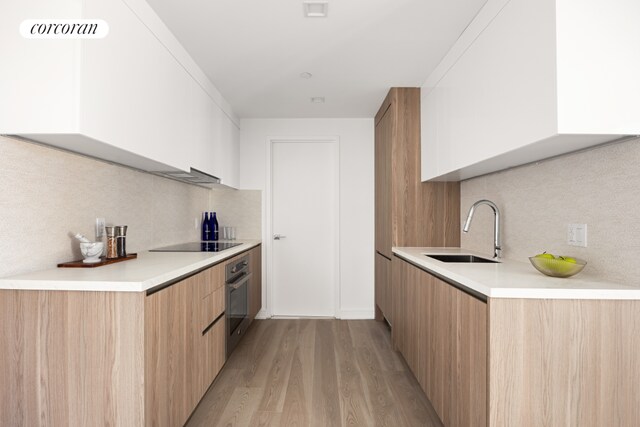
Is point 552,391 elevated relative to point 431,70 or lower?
lower

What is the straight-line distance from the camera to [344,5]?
192 centimetres

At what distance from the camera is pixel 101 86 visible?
5.02ft

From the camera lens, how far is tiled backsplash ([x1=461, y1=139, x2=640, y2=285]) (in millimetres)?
1439

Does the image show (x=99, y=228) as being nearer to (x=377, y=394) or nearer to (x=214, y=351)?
(x=214, y=351)

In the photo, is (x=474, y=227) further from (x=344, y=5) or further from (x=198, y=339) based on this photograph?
(x=198, y=339)

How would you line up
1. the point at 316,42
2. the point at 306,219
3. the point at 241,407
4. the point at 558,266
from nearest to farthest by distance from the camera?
the point at 558,266
the point at 241,407
the point at 316,42
the point at 306,219

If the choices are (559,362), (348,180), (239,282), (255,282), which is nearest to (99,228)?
(239,282)

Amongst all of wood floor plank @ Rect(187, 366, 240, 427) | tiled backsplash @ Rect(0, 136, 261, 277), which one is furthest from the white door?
wood floor plank @ Rect(187, 366, 240, 427)

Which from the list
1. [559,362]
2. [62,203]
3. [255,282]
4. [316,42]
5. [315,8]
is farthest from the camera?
[255,282]

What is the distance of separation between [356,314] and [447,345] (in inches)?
93.9

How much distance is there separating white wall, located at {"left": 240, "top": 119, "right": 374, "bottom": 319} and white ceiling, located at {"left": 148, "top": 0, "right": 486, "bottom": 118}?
0.72m

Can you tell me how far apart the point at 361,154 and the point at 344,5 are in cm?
226

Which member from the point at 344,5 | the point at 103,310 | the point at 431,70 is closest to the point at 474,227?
the point at 431,70

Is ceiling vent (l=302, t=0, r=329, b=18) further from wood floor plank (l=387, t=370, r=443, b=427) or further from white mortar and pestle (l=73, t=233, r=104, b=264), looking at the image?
wood floor plank (l=387, t=370, r=443, b=427)
